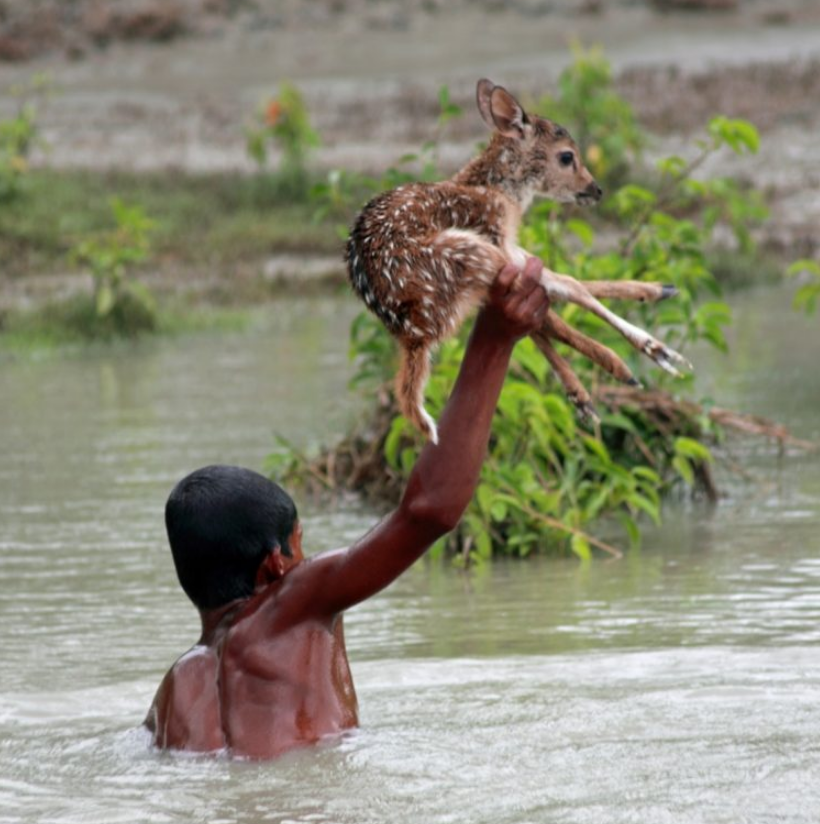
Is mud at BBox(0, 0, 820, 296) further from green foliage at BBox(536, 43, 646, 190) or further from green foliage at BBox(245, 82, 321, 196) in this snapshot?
green foliage at BBox(536, 43, 646, 190)

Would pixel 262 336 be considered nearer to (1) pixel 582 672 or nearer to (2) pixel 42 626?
(2) pixel 42 626

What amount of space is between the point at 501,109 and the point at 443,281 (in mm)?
1045

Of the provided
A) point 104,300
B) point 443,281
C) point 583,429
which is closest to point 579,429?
point 583,429

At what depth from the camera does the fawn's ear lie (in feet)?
16.8

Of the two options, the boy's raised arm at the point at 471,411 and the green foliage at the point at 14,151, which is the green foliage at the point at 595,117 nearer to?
the green foliage at the point at 14,151

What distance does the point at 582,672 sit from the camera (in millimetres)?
5531

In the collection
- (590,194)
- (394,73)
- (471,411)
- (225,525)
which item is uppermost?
(394,73)

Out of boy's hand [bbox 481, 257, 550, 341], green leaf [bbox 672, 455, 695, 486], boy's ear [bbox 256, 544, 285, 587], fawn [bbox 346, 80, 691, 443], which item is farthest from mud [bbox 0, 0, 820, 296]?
boy's hand [bbox 481, 257, 550, 341]

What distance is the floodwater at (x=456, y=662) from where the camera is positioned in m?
4.55

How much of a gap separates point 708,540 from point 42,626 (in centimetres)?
234

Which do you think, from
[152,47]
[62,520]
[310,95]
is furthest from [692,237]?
[152,47]

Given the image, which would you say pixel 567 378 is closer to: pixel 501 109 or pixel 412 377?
pixel 412 377

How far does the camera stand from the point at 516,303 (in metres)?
4.09

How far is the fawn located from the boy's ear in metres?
0.44
